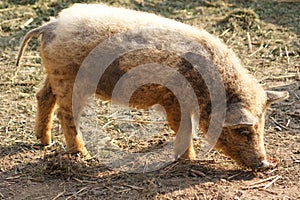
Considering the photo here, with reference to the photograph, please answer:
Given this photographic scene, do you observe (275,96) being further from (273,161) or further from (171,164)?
(171,164)

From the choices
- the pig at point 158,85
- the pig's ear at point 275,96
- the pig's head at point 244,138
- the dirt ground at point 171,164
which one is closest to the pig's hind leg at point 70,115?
the pig at point 158,85

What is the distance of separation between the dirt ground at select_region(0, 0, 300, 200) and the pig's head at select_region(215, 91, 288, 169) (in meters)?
0.15

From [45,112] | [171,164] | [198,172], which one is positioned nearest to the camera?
[198,172]

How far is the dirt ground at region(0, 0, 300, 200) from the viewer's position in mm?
5824

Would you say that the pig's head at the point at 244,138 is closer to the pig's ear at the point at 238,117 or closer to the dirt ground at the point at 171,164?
the pig's ear at the point at 238,117

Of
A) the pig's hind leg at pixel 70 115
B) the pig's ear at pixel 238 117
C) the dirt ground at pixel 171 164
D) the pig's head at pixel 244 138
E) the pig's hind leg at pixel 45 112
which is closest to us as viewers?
the dirt ground at pixel 171 164

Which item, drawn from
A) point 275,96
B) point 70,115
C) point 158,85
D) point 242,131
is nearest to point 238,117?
point 242,131

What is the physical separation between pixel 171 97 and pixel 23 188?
184cm

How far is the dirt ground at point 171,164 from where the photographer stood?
5824 millimetres

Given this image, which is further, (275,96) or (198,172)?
(275,96)

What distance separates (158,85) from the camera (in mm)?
6164

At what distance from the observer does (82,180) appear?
19.9 ft

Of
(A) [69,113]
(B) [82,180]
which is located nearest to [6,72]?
(A) [69,113]

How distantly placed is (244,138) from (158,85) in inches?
43.3
